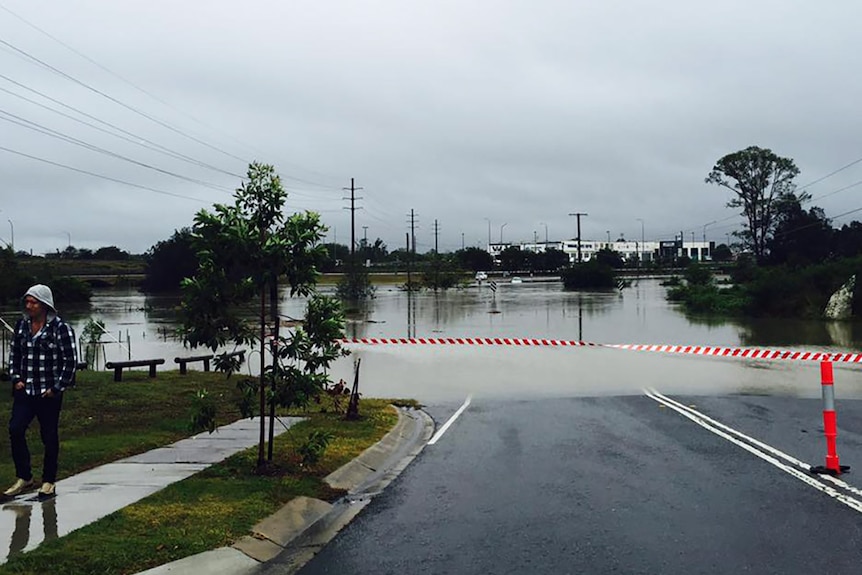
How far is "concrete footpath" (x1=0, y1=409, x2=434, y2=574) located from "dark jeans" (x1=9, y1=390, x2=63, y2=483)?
11.6 inches

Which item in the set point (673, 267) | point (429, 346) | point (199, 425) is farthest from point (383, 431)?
point (673, 267)

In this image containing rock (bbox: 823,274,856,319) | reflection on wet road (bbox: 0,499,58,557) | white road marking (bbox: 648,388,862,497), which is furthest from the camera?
rock (bbox: 823,274,856,319)

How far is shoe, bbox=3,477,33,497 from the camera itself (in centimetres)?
777

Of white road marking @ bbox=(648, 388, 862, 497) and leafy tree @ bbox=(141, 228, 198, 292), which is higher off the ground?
leafy tree @ bbox=(141, 228, 198, 292)

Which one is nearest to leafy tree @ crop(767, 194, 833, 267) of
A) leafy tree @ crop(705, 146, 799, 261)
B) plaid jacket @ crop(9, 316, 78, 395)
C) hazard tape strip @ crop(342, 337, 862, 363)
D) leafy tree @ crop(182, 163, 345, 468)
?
leafy tree @ crop(705, 146, 799, 261)

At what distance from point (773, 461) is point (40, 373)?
26.4 ft

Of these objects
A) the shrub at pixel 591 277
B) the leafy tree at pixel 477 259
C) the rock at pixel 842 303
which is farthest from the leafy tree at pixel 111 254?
the rock at pixel 842 303

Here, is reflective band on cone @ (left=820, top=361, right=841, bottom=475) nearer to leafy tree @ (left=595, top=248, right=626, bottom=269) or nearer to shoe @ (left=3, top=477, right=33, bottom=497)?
shoe @ (left=3, top=477, right=33, bottom=497)

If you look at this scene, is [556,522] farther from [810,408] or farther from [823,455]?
[810,408]

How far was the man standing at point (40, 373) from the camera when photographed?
7641 mm

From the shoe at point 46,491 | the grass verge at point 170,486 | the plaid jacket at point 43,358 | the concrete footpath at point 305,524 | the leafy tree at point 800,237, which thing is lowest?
the concrete footpath at point 305,524

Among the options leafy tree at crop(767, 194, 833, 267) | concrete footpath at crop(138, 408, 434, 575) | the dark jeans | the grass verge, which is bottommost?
concrete footpath at crop(138, 408, 434, 575)

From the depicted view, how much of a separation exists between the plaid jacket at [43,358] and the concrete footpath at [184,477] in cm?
112

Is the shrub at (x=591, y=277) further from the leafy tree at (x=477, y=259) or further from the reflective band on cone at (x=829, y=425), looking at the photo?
the reflective band on cone at (x=829, y=425)
